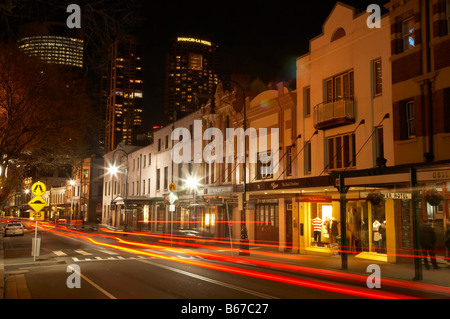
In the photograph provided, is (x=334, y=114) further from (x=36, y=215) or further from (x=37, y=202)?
(x=36, y=215)

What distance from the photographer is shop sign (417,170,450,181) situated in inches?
508

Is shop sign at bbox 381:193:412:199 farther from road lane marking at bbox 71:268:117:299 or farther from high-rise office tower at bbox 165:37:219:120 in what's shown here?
high-rise office tower at bbox 165:37:219:120

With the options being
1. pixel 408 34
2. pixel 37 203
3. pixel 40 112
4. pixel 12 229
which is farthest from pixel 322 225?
pixel 12 229

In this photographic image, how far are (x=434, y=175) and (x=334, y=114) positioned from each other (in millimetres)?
8807

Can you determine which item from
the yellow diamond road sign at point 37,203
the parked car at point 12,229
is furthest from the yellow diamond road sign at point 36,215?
the parked car at point 12,229

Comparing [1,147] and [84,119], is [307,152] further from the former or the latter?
[1,147]

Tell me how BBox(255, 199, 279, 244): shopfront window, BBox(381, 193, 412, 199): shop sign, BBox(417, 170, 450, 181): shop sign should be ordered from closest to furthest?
BBox(417, 170, 450, 181): shop sign → BBox(381, 193, 412, 199): shop sign → BBox(255, 199, 279, 244): shopfront window

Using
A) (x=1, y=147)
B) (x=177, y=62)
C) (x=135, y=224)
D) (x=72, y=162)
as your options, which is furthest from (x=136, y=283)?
(x=177, y=62)

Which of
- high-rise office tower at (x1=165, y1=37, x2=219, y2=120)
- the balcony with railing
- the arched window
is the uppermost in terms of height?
high-rise office tower at (x1=165, y1=37, x2=219, y2=120)

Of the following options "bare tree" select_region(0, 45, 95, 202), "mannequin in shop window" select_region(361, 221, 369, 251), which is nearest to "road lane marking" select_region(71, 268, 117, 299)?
"bare tree" select_region(0, 45, 95, 202)

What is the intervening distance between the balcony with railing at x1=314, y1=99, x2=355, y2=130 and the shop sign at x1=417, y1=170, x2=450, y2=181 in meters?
7.68

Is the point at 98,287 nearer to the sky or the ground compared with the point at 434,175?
nearer to the ground

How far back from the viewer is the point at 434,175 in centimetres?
1336
